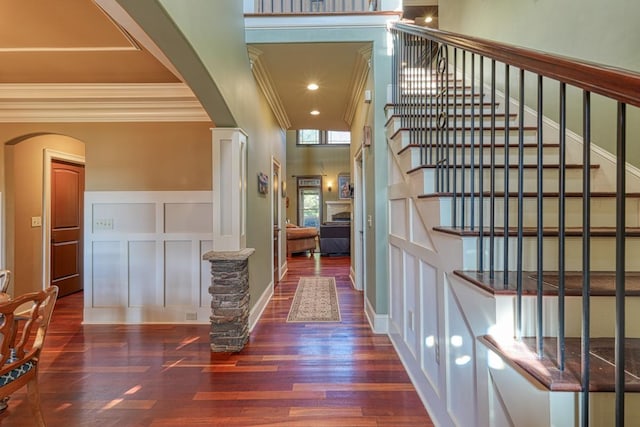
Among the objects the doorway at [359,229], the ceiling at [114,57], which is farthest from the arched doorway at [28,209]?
the doorway at [359,229]

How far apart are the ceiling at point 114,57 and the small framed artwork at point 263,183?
1.06 metres

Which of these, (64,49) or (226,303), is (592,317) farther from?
(64,49)

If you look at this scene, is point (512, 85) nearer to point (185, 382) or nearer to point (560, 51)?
point (560, 51)

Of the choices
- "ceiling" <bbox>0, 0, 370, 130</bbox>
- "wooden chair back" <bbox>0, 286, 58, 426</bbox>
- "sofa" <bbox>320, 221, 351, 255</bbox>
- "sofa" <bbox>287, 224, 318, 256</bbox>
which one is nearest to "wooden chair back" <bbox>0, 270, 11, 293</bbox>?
"wooden chair back" <bbox>0, 286, 58, 426</bbox>

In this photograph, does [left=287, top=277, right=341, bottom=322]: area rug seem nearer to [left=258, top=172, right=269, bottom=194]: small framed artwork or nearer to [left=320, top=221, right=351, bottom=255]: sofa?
[left=258, top=172, right=269, bottom=194]: small framed artwork

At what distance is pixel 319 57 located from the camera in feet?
10.7

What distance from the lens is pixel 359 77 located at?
356cm

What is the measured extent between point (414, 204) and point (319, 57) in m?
2.06

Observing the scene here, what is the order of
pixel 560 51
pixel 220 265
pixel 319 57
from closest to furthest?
pixel 560 51, pixel 220 265, pixel 319 57

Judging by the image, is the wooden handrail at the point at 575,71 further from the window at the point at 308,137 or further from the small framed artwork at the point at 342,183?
the window at the point at 308,137

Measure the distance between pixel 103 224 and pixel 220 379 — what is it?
2.24 meters

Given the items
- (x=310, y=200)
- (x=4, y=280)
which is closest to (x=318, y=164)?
(x=310, y=200)

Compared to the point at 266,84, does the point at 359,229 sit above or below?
below

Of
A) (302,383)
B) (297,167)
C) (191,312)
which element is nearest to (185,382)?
(302,383)
